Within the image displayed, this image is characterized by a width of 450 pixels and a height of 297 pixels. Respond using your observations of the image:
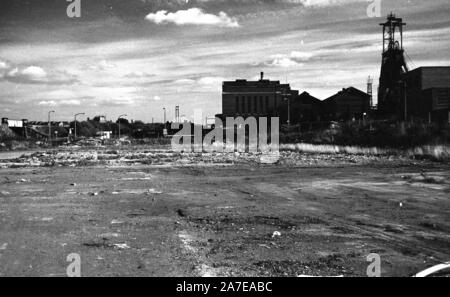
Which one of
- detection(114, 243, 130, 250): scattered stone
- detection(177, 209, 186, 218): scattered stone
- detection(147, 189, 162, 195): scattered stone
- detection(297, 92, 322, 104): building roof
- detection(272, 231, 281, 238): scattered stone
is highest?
detection(297, 92, 322, 104): building roof

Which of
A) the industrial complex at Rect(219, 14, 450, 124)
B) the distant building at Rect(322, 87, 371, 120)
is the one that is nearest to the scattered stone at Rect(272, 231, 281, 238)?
the industrial complex at Rect(219, 14, 450, 124)

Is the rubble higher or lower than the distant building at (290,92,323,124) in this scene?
lower

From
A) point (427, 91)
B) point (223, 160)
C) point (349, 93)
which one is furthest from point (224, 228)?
point (349, 93)

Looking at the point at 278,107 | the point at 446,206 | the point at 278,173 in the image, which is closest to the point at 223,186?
the point at 278,173

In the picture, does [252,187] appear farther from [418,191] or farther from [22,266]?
[22,266]

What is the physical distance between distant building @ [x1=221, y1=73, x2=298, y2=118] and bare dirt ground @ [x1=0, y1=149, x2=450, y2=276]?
59.9 m

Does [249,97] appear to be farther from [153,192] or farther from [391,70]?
[153,192]

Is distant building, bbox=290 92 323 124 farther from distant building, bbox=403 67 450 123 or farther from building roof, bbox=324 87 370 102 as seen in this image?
distant building, bbox=403 67 450 123

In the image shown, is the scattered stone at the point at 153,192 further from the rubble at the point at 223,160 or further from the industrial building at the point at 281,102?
the industrial building at the point at 281,102

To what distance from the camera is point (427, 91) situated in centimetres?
4319

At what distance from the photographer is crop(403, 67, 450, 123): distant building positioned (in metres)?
42.1

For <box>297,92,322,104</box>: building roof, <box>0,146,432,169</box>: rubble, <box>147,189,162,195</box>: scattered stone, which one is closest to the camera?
<box>147,189,162,195</box>: scattered stone
